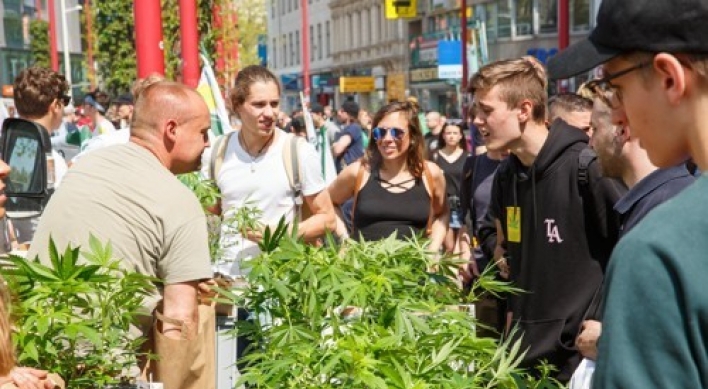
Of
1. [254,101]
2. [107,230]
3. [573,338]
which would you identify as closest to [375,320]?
[107,230]

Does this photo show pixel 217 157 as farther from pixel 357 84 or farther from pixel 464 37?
pixel 357 84

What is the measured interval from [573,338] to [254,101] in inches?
104

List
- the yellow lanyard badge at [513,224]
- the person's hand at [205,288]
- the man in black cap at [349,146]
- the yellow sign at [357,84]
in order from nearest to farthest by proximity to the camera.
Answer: the person's hand at [205,288], the yellow lanyard badge at [513,224], the man in black cap at [349,146], the yellow sign at [357,84]

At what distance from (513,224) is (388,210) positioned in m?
2.11

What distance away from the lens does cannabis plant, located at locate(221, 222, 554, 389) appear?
2.98 m

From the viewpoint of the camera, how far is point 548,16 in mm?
45344

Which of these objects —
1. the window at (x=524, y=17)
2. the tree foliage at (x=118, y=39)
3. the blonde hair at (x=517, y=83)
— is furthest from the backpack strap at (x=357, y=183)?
the window at (x=524, y=17)

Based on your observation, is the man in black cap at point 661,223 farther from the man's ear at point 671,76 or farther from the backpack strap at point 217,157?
the backpack strap at point 217,157

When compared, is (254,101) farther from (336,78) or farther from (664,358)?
(336,78)

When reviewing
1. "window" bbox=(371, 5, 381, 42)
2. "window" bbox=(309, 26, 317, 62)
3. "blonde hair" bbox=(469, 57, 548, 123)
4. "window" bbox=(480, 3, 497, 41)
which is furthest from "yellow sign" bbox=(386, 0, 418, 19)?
"window" bbox=(309, 26, 317, 62)

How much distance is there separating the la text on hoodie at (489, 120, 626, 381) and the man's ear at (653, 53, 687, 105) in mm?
2739

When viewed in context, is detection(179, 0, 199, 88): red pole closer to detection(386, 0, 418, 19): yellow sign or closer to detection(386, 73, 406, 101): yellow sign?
detection(386, 0, 418, 19): yellow sign

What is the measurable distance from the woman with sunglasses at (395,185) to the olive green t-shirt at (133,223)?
2762mm

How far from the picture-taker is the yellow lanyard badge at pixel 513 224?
15.4 ft
